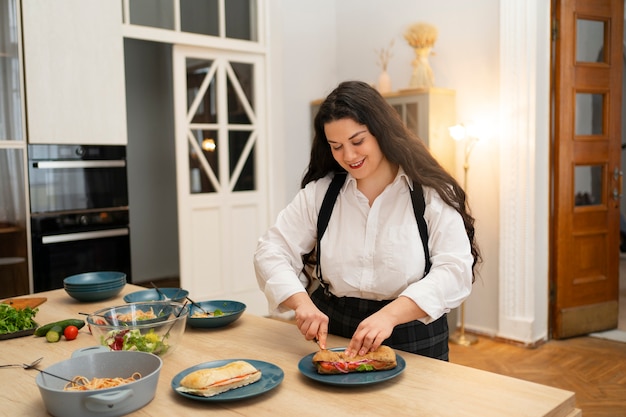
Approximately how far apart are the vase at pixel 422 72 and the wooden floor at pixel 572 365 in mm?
1908

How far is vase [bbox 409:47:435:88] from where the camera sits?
4.68 m

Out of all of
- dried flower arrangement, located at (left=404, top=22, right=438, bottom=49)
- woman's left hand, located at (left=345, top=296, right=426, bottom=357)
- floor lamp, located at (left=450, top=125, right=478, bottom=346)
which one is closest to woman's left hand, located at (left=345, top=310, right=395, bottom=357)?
woman's left hand, located at (left=345, top=296, right=426, bottom=357)

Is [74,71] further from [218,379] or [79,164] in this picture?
[218,379]

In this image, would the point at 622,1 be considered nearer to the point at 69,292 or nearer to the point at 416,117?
the point at 416,117

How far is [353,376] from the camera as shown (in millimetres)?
1441

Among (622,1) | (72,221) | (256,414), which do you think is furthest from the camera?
(622,1)

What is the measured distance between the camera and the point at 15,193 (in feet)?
12.2

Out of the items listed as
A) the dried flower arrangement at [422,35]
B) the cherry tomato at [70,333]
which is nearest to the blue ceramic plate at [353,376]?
the cherry tomato at [70,333]

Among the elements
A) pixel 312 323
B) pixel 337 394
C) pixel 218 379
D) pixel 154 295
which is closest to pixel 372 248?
pixel 312 323

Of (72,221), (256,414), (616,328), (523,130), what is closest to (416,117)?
(523,130)

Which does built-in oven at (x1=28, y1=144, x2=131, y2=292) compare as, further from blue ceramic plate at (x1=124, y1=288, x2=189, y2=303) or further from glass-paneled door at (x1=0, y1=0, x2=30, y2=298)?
blue ceramic plate at (x1=124, y1=288, x2=189, y2=303)

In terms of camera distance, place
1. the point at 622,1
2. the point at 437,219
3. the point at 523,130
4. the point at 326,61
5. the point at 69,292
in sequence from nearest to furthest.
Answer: the point at 437,219 → the point at 69,292 → the point at 523,130 → the point at 622,1 → the point at 326,61

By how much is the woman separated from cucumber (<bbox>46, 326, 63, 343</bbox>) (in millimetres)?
611

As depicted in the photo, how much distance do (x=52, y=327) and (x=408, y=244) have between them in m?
1.07
